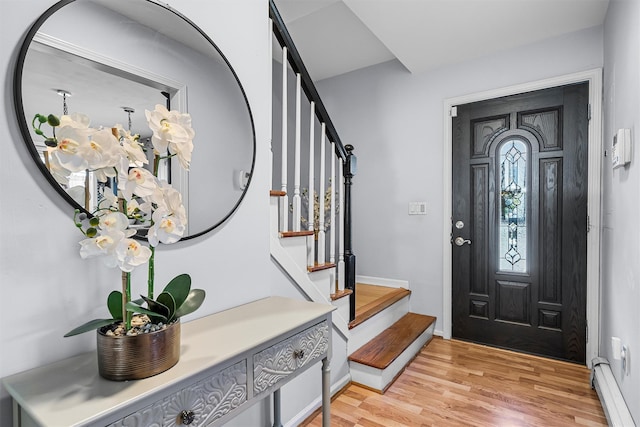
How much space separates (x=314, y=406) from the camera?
1874 millimetres

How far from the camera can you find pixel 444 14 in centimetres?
221

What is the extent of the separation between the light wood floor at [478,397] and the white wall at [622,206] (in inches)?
11.2

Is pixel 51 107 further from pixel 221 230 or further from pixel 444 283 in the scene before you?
pixel 444 283

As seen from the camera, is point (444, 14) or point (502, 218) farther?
point (502, 218)

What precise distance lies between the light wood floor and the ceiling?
242 centimetres

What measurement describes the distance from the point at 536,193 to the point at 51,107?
9.62 feet

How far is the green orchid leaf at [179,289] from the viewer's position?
36.2 inches

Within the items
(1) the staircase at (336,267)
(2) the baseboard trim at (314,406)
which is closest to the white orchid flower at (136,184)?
(1) the staircase at (336,267)

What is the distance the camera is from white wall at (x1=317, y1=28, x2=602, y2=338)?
9.36 ft

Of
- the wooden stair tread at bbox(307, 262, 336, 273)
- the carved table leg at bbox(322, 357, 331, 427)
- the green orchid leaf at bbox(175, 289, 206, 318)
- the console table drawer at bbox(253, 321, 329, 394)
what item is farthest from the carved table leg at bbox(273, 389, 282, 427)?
the green orchid leaf at bbox(175, 289, 206, 318)

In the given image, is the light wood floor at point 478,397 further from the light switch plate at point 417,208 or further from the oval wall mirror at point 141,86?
the oval wall mirror at point 141,86

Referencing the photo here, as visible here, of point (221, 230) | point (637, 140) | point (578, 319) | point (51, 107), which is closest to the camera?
point (51, 107)

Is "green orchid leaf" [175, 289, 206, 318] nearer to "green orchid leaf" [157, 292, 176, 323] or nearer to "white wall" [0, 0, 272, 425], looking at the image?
"green orchid leaf" [157, 292, 176, 323]

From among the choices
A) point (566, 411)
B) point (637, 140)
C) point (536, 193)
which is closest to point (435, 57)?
point (536, 193)
